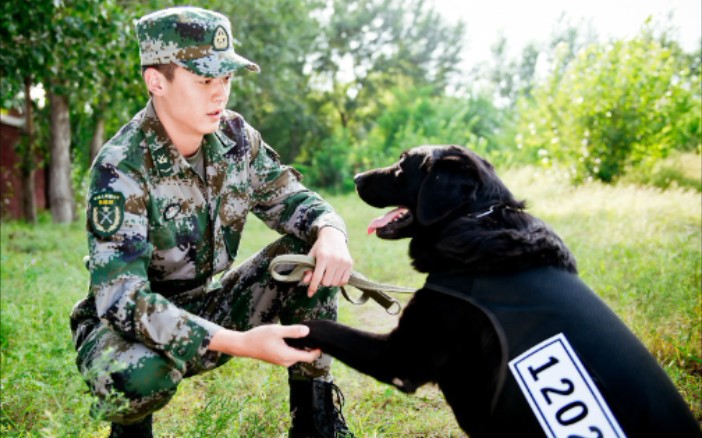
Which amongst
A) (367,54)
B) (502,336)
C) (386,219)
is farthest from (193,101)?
(367,54)

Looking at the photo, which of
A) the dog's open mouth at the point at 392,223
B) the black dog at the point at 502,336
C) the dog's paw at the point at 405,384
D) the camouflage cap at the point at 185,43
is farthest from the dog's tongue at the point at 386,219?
the camouflage cap at the point at 185,43

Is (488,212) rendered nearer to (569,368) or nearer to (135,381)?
(569,368)

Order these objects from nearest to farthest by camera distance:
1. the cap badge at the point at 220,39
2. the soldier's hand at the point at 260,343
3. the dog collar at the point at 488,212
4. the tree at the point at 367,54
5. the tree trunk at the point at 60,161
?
the soldier's hand at the point at 260,343 < the dog collar at the point at 488,212 < the cap badge at the point at 220,39 < the tree trunk at the point at 60,161 < the tree at the point at 367,54

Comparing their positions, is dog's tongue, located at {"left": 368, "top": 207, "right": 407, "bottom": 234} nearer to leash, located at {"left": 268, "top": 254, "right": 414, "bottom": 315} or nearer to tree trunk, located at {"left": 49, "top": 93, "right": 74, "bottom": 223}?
leash, located at {"left": 268, "top": 254, "right": 414, "bottom": 315}

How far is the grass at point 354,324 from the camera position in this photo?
2627 mm

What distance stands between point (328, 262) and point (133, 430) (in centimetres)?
99

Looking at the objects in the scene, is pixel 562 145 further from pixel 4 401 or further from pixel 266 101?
pixel 266 101

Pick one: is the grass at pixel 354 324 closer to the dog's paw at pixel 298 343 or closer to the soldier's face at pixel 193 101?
the dog's paw at pixel 298 343

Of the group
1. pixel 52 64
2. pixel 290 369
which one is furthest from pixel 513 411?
pixel 52 64

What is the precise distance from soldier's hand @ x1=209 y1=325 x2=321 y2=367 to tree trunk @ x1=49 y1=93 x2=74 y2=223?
429 inches

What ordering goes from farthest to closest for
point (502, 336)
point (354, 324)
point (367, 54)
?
point (367, 54) → point (354, 324) → point (502, 336)

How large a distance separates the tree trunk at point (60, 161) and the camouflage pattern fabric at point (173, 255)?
10.1 metres

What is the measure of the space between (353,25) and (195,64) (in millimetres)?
34898

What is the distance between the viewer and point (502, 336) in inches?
70.4
